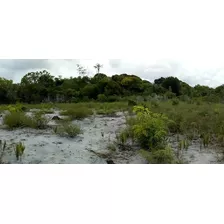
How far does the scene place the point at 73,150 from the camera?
412 cm

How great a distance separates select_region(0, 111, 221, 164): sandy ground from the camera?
3.79m

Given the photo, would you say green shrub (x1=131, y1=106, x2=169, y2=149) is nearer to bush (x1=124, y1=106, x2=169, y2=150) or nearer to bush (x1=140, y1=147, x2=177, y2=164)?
bush (x1=124, y1=106, x2=169, y2=150)

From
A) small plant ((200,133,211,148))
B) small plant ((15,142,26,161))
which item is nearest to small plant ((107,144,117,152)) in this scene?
small plant ((15,142,26,161))

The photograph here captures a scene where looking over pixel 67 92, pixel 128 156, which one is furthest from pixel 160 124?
pixel 67 92

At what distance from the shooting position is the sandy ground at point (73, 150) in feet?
12.4

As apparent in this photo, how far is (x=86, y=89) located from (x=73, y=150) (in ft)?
49.4

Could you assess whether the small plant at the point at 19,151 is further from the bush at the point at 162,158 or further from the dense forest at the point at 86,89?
the dense forest at the point at 86,89

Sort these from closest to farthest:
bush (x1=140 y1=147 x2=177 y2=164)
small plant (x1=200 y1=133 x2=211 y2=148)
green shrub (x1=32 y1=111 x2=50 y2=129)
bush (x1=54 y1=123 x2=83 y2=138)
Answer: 1. bush (x1=140 y1=147 x2=177 y2=164)
2. small plant (x1=200 y1=133 x2=211 y2=148)
3. bush (x1=54 y1=123 x2=83 y2=138)
4. green shrub (x1=32 y1=111 x2=50 y2=129)

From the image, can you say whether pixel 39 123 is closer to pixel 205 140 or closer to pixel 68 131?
pixel 68 131

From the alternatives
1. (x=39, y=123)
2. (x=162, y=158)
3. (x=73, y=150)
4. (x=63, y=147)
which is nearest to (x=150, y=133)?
(x=162, y=158)

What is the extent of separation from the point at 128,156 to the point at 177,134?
1500mm

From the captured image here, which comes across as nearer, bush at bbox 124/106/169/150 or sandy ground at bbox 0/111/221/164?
sandy ground at bbox 0/111/221/164

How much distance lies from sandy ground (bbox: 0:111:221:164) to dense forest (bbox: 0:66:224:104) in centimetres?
1030
